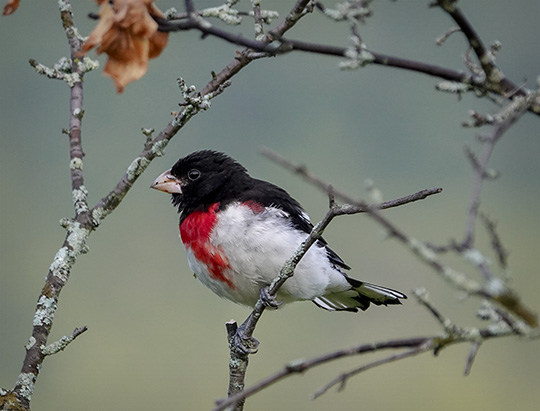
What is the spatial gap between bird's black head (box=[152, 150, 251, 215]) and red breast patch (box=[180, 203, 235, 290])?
90mm

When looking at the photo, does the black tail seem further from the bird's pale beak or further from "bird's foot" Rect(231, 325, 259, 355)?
"bird's foot" Rect(231, 325, 259, 355)

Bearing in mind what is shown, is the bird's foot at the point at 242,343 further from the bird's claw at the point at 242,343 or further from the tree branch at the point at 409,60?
the tree branch at the point at 409,60

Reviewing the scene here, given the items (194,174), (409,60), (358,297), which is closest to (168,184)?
(194,174)

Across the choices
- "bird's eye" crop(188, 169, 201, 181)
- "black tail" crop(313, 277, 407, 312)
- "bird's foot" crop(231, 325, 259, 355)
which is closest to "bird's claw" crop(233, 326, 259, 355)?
"bird's foot" crop(231, 325, 259, 355)

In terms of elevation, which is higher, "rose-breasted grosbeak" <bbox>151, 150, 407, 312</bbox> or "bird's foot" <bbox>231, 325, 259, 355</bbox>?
"rose-breasted grosbeak" <bbox>151, 150, 407, 312</bbox>

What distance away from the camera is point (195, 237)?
3381mm

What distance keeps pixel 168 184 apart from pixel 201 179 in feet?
0.54

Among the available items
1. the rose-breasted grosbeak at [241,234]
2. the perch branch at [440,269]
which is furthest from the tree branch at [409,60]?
the rose-breasted grosbeak at [241,234]

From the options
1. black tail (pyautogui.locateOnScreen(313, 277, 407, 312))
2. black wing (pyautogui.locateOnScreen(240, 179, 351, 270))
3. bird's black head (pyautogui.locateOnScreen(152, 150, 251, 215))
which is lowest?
black tail (pyautogui.locateOnScreen(313, 277, 407, 312))

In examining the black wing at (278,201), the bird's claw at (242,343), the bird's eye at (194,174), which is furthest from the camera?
the bird's eye at (194,174)

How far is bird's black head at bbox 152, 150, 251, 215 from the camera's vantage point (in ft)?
11.6

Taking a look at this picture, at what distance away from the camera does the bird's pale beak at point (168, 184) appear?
364 centimetres

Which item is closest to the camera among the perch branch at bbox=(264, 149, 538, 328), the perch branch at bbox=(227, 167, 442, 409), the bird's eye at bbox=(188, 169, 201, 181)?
the perch branch at bbox=(264, 149, 538, 328)

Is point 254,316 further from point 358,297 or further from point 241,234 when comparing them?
point 358,297
